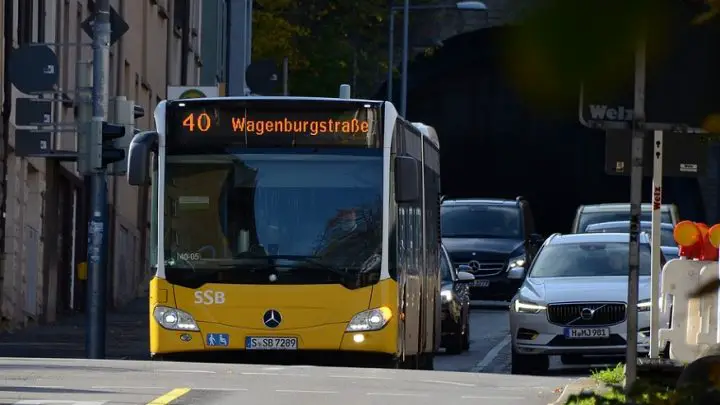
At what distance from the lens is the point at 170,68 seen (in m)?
46.3

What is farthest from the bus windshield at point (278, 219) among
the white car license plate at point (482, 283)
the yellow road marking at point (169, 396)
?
the white car license plate at point (482, 283)

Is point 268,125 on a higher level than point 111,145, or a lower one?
higher

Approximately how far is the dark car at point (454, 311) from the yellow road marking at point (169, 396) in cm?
1116

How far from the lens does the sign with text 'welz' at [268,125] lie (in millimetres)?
16719

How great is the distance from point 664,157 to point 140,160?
4973mm

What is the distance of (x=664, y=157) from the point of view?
13.1m

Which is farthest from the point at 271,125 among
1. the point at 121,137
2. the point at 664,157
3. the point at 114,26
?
the point at 114,26

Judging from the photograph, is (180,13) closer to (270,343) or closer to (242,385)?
(270,343)

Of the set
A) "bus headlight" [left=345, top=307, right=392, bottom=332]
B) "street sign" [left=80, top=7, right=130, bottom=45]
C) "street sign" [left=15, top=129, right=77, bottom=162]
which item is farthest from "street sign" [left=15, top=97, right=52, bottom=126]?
"bus headlight" [left=345, top=307, right=392, bottom=332]

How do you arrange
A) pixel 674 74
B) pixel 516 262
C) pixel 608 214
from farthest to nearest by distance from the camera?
1. pixel 516 262
2. pixel 608 214
3. pixel 674 74

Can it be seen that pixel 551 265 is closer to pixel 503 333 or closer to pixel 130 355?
pixel 130 355

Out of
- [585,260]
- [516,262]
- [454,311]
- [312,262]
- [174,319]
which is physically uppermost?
[312,262]

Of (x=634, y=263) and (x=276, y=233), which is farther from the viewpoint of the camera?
(x=276, y=233)

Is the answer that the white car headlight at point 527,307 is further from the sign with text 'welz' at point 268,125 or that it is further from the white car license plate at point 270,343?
the white car license plate at point 270,343
